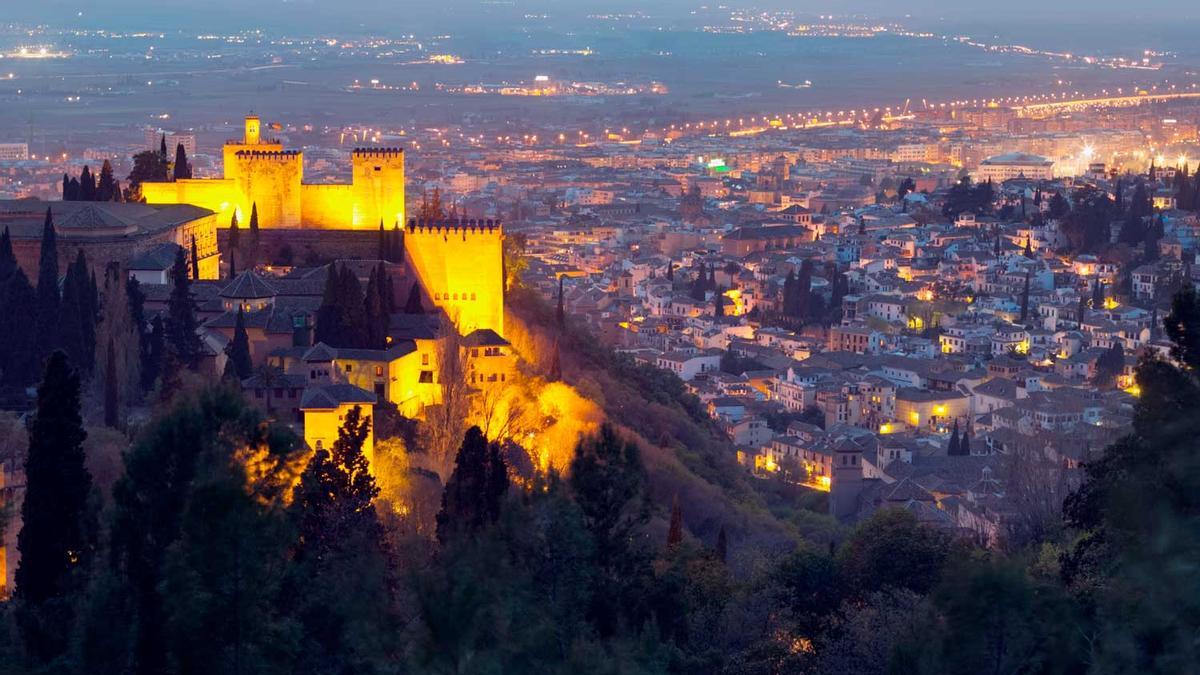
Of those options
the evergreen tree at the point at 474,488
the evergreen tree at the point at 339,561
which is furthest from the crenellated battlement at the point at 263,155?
the evergreen tree at the point at 474,488

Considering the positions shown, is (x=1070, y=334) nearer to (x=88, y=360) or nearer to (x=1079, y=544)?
(x=88, y=360)

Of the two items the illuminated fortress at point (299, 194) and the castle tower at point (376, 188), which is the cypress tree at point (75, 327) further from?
the castle tower at point (376, 188)

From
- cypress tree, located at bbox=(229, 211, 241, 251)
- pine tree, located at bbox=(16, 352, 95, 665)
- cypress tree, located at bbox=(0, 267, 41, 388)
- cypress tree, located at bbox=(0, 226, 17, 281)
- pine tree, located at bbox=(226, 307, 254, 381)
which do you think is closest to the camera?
pine tree, located at bbox=(16, 352, 95, 665)

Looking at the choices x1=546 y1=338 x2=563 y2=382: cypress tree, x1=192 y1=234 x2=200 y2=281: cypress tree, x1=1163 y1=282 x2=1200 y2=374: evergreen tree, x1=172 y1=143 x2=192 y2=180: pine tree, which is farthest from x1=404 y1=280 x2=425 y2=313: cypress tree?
x1=1163 y1=282 x2=1200 y2=374: evergreen tree

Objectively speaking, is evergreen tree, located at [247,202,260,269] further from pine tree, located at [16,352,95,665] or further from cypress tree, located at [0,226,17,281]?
pine tree, located at [16,352,95,665]

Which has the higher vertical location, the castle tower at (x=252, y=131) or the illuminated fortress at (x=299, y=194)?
the castle tower at (x=252, y=131)

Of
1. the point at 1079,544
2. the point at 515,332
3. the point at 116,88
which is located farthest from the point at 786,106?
the point at 1079,544
